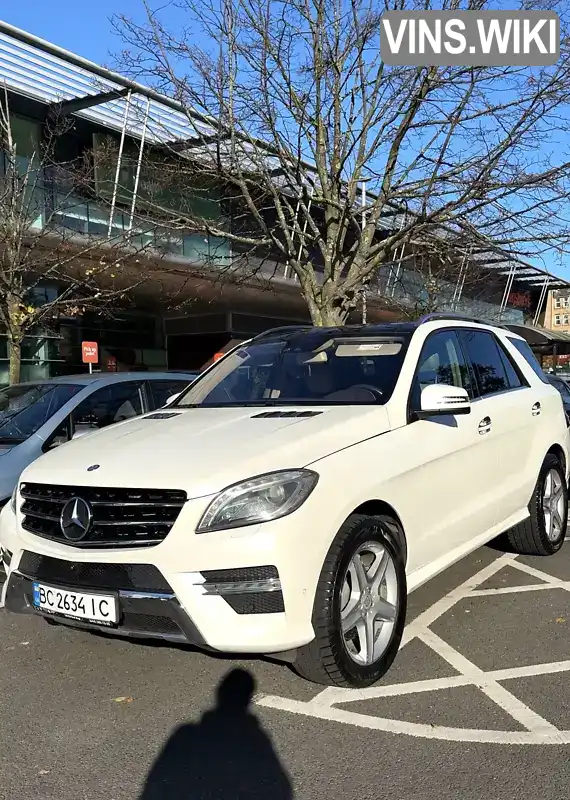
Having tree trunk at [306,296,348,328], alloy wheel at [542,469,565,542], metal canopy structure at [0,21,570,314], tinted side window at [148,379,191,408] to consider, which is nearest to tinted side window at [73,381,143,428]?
tinted side window at [148,379,191,408]

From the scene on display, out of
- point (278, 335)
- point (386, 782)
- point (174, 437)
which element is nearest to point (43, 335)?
point (278, 335)

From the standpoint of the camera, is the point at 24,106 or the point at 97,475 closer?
the point at 97,475

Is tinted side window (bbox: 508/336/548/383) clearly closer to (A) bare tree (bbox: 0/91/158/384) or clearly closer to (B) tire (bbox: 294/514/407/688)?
(B) tire (bbox: 294/514/407/688)

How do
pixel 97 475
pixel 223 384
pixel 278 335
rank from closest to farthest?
1. pixel 97 475
2. pixel 223 384
3. pixel 278 335

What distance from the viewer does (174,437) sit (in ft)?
11.7

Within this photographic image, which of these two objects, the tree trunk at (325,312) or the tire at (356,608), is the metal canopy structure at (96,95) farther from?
the tire at (356,608)

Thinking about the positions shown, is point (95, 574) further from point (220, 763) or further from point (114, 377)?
point (114, 377)

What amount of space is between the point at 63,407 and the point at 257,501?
12.4ft

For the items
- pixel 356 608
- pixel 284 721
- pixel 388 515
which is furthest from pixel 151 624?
pixel 388 515

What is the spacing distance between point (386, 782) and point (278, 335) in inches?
122

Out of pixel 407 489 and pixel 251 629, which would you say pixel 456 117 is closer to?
pixel 407 489

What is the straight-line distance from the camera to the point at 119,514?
3.11 metres

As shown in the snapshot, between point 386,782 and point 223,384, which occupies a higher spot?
point 223,384

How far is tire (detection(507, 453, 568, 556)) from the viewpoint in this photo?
5.27m
